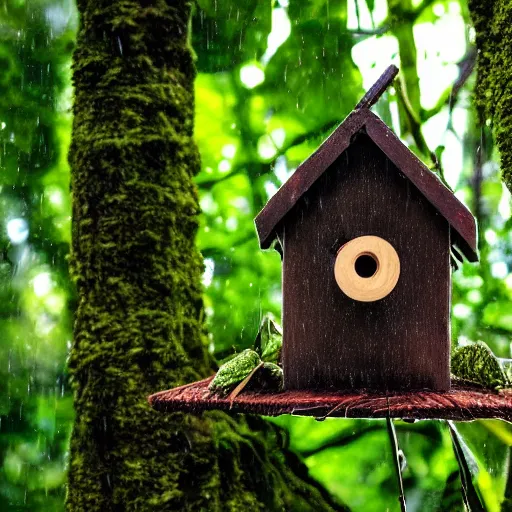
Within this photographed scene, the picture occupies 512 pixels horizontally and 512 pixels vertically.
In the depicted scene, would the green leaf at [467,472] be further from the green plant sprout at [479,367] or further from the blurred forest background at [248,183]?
the blurred forest background at [248,183]

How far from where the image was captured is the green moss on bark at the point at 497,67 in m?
1.36

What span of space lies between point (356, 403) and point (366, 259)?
0.34m

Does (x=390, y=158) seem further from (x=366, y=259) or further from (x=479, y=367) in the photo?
(x=479, y=367)

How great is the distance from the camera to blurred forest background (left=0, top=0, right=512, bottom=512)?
288 centimetres

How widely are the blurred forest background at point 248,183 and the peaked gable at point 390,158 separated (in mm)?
1782

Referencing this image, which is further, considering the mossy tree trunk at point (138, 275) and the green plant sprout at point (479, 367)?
the mossy tree trunk at point (138, 275)

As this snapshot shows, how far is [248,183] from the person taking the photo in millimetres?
3045

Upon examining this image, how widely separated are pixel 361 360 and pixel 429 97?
7.44 feet

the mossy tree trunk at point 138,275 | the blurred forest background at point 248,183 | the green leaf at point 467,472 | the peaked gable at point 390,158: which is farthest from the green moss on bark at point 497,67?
the blurred forest background at point 248,183

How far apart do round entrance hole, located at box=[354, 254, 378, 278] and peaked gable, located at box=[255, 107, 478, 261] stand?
16cm

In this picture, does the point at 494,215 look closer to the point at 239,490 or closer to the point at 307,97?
the point at 307,97

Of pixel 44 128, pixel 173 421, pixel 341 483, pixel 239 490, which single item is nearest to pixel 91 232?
pixel 173 421

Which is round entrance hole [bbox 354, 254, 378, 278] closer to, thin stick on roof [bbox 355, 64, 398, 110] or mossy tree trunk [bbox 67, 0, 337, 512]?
thin stick on roof [bbox 355, 64, 398, 110]

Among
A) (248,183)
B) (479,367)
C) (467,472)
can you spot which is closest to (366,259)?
(479,367)
